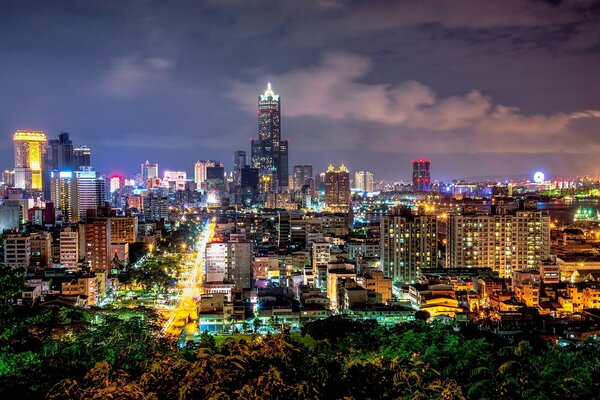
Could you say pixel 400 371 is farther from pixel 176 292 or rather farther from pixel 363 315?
pixel 176 292

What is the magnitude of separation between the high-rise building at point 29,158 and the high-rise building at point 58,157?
1.06 meters

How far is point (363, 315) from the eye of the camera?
12.2 metres

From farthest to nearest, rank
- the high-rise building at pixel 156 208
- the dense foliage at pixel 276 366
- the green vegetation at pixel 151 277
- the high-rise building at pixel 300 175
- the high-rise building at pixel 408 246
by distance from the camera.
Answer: the high-rise building at pixel 300 175 → the high-rise building at pixel 156 208 → the high-rise building at pixel 408 246 → the green vegetation at pixel 151 277 → the dense foliage at pixel 276 366

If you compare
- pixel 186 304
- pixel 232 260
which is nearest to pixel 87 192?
pixel 232 260

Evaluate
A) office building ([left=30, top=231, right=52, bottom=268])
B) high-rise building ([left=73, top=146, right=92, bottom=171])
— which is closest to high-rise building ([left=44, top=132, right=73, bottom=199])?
high-rise building ([left=73, top=146, right=92, bottom=171])

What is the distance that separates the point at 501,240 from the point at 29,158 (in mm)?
42457

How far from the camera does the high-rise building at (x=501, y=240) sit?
17.3 m

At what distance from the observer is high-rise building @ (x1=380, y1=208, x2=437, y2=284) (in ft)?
56.0

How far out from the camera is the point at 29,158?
49.3m

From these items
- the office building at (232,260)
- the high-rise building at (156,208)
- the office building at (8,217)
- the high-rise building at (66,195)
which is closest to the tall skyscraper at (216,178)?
the high-rise building at (156,208)

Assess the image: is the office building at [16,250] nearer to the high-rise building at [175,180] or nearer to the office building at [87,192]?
the office building at [87,192]

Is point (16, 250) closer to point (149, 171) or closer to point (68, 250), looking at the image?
point (68, 250)

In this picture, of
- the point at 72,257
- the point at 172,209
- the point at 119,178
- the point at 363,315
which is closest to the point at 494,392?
the point at 363,315

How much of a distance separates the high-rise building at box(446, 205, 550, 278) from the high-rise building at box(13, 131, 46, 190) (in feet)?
129
